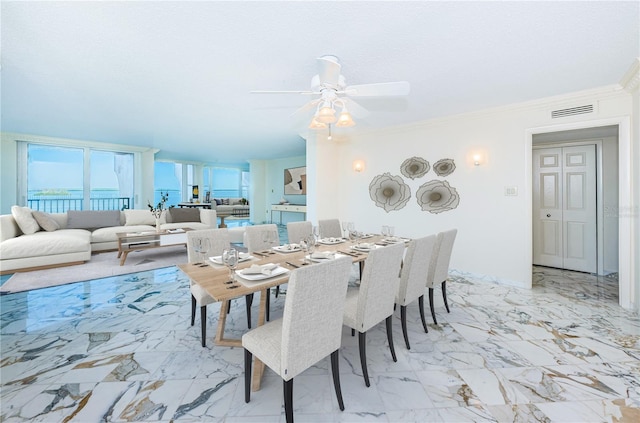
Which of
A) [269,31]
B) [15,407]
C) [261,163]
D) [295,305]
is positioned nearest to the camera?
[295,305]

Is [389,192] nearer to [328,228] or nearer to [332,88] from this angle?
[328,228]

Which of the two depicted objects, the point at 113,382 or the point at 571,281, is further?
the point at 571,281

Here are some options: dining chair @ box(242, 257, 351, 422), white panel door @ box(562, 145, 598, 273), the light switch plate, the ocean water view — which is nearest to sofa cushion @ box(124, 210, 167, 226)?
the ocean water view

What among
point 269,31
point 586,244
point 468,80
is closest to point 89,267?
point 269,31

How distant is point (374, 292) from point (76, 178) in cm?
785

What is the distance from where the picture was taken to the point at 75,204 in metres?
6.90

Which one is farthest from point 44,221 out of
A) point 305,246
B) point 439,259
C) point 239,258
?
point 439,259

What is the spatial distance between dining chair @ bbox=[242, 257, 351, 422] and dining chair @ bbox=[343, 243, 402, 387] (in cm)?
24

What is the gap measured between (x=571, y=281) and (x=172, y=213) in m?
7.49

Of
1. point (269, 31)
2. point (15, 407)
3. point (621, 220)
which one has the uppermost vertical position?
point (269, 31)

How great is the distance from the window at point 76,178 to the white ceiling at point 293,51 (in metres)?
2.89

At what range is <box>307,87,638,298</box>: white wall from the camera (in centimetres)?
335

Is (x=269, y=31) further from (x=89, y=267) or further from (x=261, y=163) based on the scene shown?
(x=261, y=163)

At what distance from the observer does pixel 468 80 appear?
279 cm
